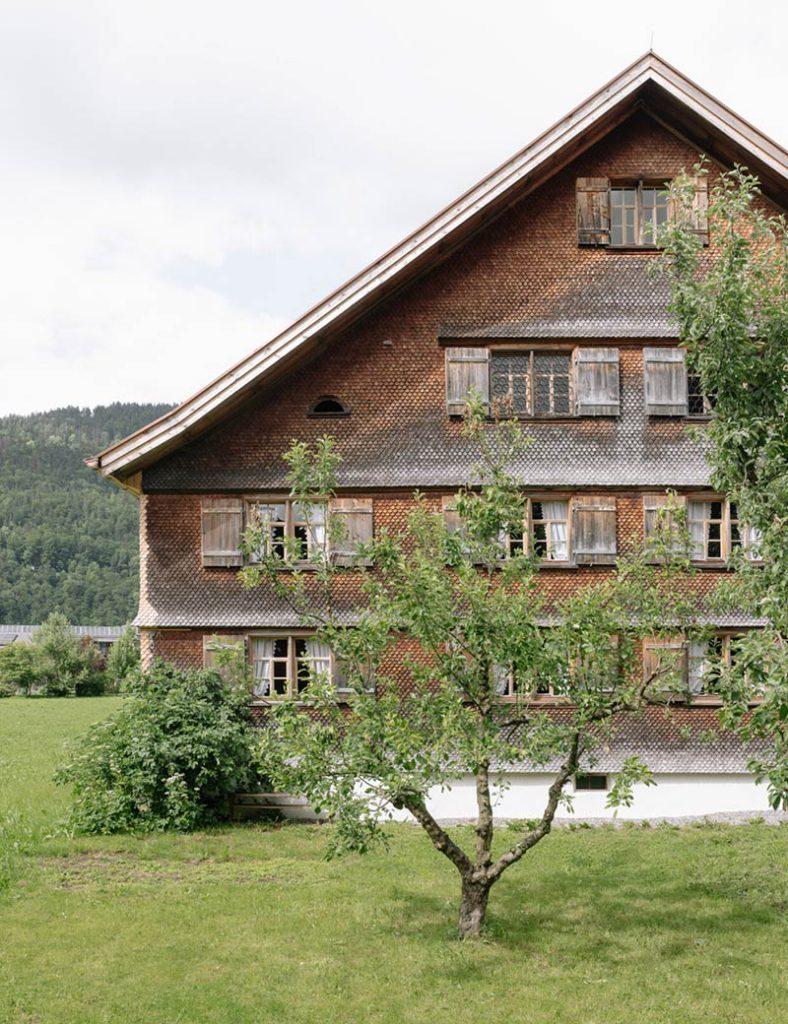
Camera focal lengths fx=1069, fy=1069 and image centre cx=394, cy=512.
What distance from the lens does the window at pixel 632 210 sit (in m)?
21.6

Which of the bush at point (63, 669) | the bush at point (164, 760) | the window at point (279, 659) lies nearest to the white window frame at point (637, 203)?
the window at point (279, 659)

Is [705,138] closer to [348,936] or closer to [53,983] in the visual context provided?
[348,936]

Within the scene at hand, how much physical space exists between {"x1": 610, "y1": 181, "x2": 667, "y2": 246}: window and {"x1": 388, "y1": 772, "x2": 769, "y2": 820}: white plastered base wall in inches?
424

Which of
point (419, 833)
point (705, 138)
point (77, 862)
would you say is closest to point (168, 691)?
point (77, 862)

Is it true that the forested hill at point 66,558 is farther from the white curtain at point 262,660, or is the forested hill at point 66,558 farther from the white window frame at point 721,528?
the white window frame at point 721,528

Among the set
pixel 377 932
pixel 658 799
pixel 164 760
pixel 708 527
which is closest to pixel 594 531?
pixel 708 527

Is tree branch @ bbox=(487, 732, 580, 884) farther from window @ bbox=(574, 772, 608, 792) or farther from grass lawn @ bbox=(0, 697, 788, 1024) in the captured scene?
window @ bbox=(574, 772, 608, 792)

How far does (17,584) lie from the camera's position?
173m

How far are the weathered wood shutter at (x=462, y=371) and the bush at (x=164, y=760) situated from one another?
707 cm

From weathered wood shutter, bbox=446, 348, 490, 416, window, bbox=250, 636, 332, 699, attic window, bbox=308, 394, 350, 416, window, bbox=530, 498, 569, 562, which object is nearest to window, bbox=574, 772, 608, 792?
window, bbox=530, 498, 569, 562

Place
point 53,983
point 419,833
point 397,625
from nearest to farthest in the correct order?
point 53,983 < point 397,625 < point 419,833

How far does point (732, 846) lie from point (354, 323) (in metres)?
11.9

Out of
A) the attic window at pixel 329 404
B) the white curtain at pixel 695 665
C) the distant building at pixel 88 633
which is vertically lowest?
the distant building at pixel 88 633

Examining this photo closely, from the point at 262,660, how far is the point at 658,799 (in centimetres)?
822
